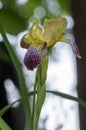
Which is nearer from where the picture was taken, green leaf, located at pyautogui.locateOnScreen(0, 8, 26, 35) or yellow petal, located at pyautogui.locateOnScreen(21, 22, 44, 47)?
yellow petal, located at pyautogui.locateOnScreen(21, 22, 44, 47)

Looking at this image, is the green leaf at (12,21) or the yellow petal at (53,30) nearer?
the yellow petal at (53,30)

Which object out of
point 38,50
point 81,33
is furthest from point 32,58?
point 81,33

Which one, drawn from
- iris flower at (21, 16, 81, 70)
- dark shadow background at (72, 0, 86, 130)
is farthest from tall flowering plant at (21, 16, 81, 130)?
dark shadow background at (72, 0, 86, 130)

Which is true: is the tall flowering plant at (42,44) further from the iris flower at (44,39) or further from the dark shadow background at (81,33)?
the dark shadow background at (81,33)

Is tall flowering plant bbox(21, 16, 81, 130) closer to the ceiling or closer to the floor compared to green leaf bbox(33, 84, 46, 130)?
closer to the ceiling

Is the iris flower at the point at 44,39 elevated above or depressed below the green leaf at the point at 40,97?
above

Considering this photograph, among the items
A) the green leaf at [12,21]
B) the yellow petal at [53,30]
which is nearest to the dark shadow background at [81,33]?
the green leaf at [12,21]

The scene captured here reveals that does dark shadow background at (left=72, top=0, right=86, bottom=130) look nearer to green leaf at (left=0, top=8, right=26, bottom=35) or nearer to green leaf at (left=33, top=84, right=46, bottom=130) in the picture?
green leaf at (left=0, top=8, right=26, bottom=35)
